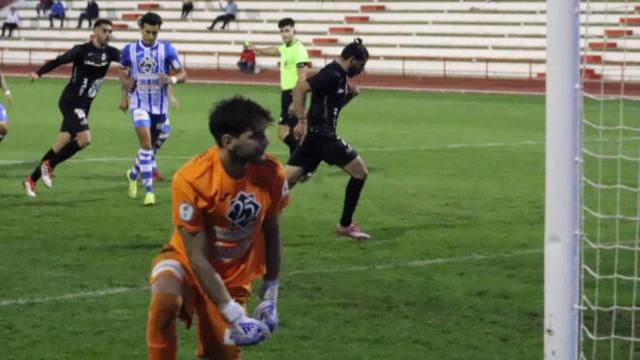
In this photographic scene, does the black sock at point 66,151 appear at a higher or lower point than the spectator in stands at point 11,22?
higher

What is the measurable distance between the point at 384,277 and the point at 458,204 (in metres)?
5.00

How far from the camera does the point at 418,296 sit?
10.4 m

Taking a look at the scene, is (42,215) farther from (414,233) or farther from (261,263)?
(261,263)

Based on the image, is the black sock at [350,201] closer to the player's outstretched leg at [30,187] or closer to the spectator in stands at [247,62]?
the player's outstretched leg at [30,187]

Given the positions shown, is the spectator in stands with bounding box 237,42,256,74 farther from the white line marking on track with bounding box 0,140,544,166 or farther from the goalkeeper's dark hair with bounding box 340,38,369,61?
the goalkeeper's dark hair with bounding box 340,38,369,61

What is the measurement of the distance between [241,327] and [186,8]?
169 feet

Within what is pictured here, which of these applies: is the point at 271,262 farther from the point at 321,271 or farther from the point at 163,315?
the point at 321,271

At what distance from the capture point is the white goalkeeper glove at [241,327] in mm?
6234

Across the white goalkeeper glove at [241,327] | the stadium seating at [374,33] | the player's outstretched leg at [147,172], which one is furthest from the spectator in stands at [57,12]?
the white goalkeeper glove at [241,327]

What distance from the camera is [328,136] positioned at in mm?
13641

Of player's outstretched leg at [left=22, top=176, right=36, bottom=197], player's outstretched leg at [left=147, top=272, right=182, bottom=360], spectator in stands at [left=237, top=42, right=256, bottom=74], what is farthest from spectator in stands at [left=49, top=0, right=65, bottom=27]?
player's outstretched leg at [left=147, top=272, right=182, bottom=360]

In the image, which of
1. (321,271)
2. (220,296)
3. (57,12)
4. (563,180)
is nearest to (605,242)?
(321,271)

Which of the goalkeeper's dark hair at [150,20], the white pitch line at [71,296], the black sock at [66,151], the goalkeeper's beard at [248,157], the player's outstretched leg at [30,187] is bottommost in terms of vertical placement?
the player's outstretched leg at [30,187]

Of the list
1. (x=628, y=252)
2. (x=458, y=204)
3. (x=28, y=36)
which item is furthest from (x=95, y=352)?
(x=28, y=36)
